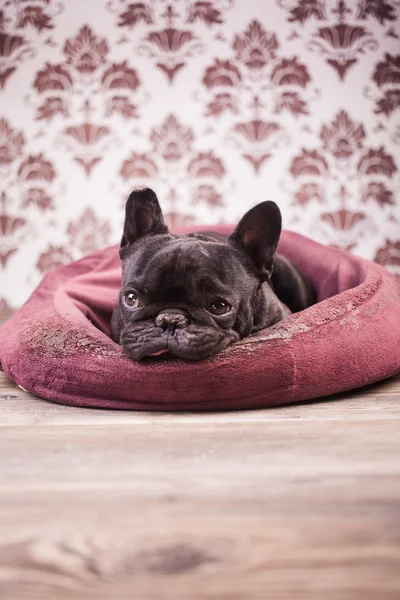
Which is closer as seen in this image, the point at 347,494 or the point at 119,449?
the point at 347,494

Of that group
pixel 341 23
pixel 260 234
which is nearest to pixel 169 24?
pixel 341 23

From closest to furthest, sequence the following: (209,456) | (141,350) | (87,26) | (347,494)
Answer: (347,494), (209,456), (141,350), (87,26)

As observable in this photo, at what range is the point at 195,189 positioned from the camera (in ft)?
12.7

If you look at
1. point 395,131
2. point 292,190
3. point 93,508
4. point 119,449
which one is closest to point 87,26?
point 292,190

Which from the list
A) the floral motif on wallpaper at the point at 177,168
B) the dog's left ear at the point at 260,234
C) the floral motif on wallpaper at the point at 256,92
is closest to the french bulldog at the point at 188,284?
the dog's left ear at the point at 260,234

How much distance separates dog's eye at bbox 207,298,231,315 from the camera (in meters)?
1.75

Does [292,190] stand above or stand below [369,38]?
below

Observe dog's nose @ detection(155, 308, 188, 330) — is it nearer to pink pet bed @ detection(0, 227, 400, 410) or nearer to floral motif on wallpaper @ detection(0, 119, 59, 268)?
pink pet bed @ detection(0, 227, 400, 410)

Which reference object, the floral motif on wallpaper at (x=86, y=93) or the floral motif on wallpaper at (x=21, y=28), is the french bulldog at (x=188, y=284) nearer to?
the floral motif on wallpaper at (x=86, y=93)

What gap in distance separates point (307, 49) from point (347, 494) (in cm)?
336

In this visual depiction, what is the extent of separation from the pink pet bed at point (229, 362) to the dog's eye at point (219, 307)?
11 centimetres

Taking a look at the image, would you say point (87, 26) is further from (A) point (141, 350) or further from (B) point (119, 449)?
(B) point (119, 449)

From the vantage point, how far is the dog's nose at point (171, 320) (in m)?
1.63

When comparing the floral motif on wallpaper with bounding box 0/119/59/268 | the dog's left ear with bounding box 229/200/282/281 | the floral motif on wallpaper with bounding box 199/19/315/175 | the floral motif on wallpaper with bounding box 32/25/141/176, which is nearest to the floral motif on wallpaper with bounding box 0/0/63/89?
the floral motif on wallpaper with bounding box 32/25/141/176
